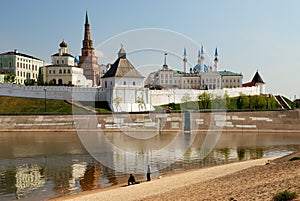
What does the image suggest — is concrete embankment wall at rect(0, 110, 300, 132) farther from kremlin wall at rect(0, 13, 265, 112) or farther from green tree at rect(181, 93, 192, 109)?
green tree at rect(181, 93, 192, 109)

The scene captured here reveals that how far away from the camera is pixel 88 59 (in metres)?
94.1

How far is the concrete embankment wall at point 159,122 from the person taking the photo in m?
56.2

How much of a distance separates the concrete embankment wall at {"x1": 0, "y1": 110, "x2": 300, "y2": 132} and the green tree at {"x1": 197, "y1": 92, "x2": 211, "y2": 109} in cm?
1544

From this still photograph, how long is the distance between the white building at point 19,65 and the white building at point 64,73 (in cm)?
869

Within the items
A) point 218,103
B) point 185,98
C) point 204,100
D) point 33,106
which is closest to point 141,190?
point 33,106

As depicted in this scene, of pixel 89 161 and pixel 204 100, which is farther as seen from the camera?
pixel 204 100

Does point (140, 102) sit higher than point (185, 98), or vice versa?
point (185, 98)

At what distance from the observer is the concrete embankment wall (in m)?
56.2

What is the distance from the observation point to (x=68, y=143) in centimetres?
4084

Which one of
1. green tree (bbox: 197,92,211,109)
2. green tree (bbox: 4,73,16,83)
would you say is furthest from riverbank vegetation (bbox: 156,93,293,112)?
green tree (bbox: 4,73,16,83)

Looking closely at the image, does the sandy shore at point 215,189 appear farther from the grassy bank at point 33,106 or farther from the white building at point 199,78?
the white building at point 199,78

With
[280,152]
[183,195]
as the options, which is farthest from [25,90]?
[183,195]

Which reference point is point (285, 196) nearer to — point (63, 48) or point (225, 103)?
point (225, 103)

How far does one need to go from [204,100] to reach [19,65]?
47.7 metres
